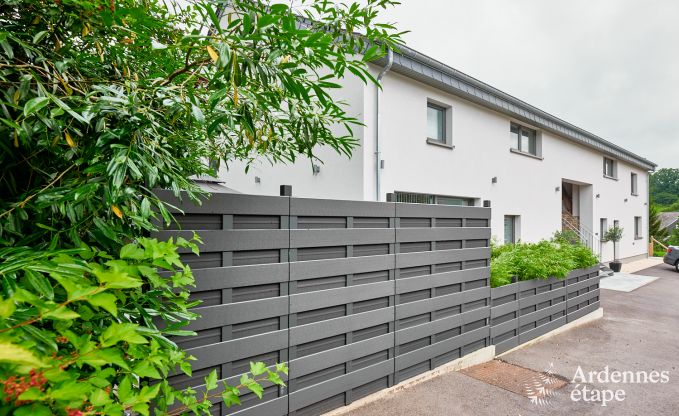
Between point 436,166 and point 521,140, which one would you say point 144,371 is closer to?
point 436,166

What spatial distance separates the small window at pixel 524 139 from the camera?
9672 millimetres

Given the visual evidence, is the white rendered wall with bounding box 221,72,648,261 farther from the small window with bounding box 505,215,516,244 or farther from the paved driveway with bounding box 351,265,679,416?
the paved driveway with bounding box 351,265,679,416

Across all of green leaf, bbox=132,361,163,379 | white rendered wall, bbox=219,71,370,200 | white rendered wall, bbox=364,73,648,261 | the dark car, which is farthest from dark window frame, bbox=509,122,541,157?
green leaf, bbox=132,361,163,379

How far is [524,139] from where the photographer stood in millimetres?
10094

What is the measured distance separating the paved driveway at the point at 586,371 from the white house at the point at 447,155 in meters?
2.96

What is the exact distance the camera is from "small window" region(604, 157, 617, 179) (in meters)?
15.0

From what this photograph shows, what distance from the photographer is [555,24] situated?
347 inches

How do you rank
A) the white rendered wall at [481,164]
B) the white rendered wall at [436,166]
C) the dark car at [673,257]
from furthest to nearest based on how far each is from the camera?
the dark car at [673,257] → the white rendered wall at [481,164] → the white rendered wall at [436,166]

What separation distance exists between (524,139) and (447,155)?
4267 millimetres

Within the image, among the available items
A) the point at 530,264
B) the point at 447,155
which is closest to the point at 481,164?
the point at 447,155

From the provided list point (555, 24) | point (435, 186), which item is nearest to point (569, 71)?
point (555, 24)

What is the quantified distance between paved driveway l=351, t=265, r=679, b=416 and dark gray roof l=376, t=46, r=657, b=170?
4098mm

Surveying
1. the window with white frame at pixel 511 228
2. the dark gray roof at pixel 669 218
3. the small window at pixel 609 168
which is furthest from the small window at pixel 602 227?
the dark gray roof at pixel 669 218

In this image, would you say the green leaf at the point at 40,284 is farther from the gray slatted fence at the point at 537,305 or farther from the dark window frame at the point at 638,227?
the dark window frame at the point at 638,227
